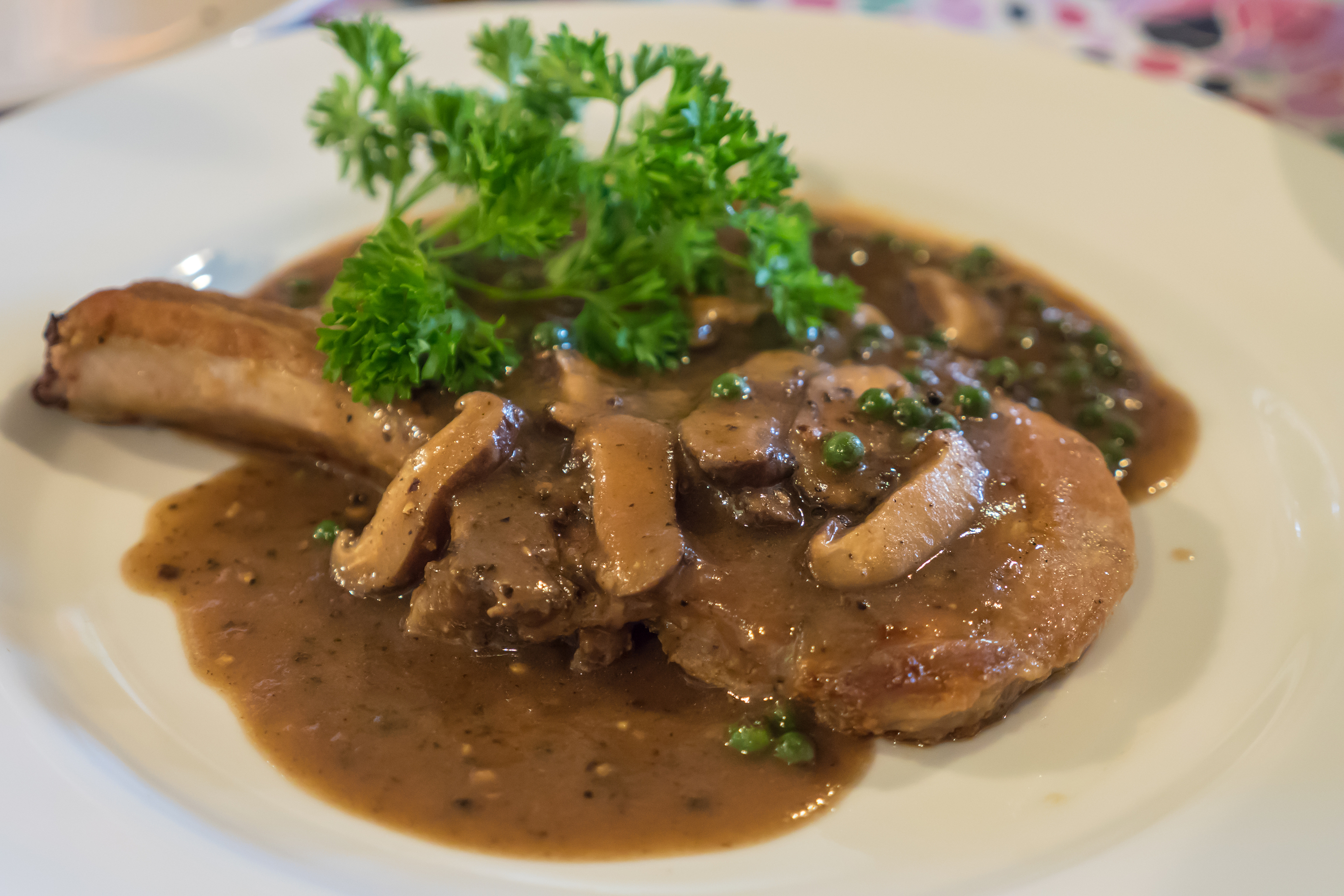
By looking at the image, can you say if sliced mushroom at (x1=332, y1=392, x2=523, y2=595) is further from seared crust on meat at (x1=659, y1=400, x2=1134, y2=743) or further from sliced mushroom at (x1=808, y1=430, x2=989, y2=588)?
sliced mushroom at (x1=808, y1=430, x2=989, y2=588)

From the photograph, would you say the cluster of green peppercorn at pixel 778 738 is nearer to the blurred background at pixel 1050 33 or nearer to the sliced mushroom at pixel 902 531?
the sliced mushroom at pixel 902 531

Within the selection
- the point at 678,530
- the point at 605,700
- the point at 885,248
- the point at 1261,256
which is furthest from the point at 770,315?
the point at 1261,256

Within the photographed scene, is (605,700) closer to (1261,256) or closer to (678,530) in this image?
(678,530)

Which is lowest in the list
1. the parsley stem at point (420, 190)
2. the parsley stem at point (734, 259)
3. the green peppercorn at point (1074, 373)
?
the green peppercorn at point (1074, 373)

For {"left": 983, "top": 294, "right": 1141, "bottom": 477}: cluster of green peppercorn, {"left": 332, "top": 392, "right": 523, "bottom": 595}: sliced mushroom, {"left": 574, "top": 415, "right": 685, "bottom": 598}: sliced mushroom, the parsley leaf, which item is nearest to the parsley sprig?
the parsley leaf

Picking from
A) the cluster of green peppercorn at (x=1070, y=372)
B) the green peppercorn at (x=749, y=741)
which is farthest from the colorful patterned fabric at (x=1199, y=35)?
the green peppercorn at (x=749, y=741)
